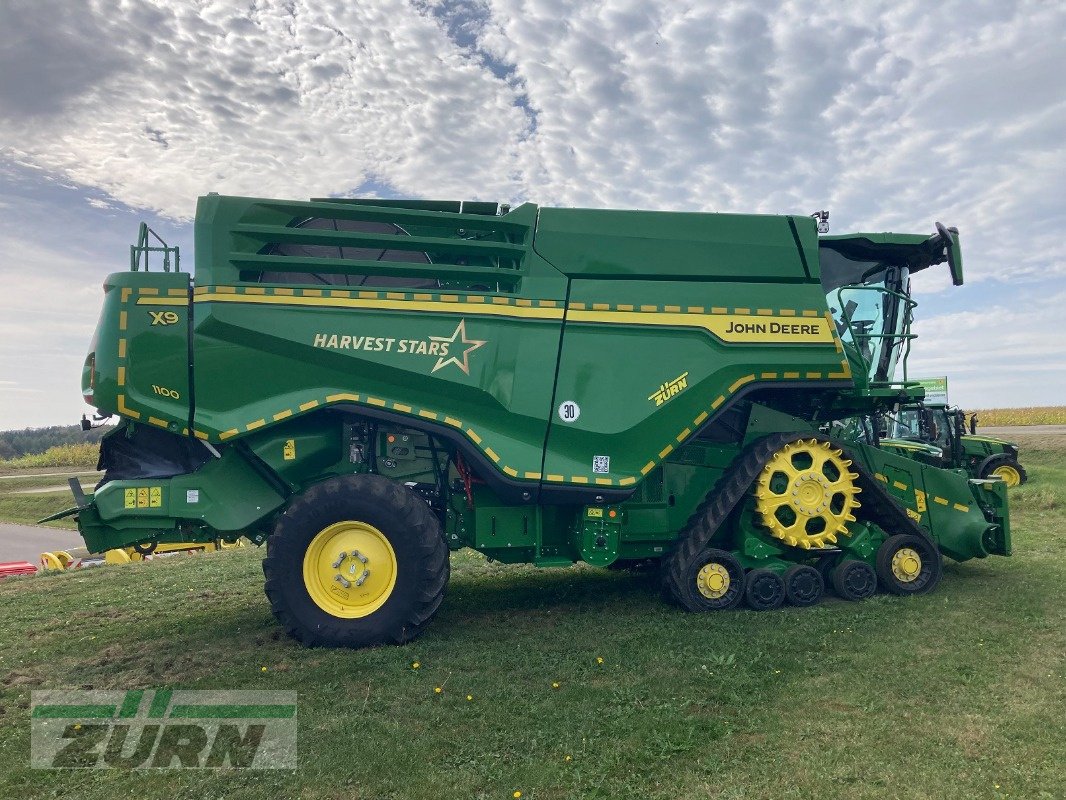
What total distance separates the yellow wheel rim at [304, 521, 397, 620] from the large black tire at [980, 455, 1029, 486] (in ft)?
53.4

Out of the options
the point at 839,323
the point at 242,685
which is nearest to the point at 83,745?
the point at 242,685

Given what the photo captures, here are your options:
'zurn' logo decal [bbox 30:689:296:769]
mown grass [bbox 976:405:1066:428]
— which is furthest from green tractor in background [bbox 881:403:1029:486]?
mown grass [bbox 976:405:1066:428]

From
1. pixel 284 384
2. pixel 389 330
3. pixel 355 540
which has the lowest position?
pixel 355 540

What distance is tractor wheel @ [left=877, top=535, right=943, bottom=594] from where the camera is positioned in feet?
20.9

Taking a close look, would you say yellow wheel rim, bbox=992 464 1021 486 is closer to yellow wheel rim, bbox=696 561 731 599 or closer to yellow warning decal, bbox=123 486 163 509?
yellow wheel rim, bbox=696 561 731 599

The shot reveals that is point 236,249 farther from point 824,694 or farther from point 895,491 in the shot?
point 895,491

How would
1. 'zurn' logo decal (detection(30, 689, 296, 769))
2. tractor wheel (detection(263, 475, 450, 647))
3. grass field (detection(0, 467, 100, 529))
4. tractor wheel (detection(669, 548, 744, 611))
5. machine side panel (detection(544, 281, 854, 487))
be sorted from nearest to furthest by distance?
1. 'zurn' logo decal (detection(30, 689, 296, 769))
2. tractor wheel (detection(263, 475, 450, 647))
3. machine side panel (detection(544, 281, 854, 487))
4. tractor wheel (detection(669, 548, 744, 611))
5. grass field (detection(0, 467, 100, 529))

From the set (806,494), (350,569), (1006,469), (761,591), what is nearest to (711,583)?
(761,591)

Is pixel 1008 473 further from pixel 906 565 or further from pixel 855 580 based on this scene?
pixel 855 580

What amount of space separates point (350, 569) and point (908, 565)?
502cm

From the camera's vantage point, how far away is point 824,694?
4207mm

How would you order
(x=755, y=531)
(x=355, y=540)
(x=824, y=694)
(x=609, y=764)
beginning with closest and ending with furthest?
1. (x=609, y=764)
2. (x=824, y=694)
3. (x=355, y=540)
4. (x=755, y=531)

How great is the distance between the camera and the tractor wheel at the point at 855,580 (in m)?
6.25

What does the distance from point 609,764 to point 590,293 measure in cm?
358
